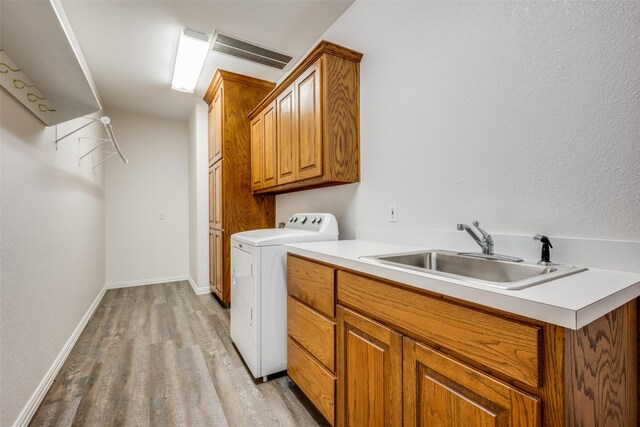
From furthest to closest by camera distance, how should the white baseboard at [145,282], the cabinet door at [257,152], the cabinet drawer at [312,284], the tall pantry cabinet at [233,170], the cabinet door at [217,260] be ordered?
the white baseboard at [145,282], the cabinet door at [217,260], the tall pantry cabinet at [233,170], the cabinet door at [257,152], the cabinet drawer at [312,284]

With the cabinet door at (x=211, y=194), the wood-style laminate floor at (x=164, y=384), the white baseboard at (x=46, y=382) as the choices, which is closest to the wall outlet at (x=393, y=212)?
the wood-style laminate floor at (x=164, y=384)

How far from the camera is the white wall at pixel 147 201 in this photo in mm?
4055

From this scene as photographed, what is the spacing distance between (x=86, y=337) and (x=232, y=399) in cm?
167

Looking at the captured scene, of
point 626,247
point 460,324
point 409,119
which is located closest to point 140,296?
point 409,119

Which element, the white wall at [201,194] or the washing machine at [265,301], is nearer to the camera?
the washing machine at [265,301]

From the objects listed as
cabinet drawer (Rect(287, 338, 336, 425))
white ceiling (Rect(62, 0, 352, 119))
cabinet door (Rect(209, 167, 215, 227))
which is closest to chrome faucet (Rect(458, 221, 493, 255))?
cabinet drawer (Rect(287, 338, 336, 425))

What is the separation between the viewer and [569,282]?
76 cm

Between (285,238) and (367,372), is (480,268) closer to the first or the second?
(367,372)

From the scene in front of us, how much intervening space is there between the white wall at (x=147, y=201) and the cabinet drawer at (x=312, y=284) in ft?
11.2

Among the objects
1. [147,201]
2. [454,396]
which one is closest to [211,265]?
[147,201]

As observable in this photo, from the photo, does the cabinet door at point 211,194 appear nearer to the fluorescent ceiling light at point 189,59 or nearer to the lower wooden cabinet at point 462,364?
the fluorescent ceiling light at point 189,59

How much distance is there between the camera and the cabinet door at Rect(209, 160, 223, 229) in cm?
312

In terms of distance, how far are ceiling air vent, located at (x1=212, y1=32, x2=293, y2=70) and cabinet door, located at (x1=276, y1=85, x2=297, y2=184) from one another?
577 millimetres

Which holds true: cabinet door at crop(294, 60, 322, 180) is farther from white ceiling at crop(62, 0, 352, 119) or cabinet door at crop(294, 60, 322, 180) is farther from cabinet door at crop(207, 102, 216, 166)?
cabinet door at crop(207, 102, 216, 166)
